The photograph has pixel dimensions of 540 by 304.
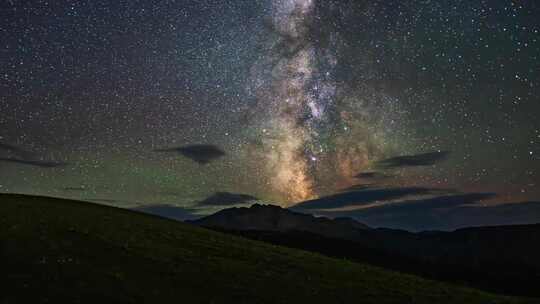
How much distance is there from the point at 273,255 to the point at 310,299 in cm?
1487

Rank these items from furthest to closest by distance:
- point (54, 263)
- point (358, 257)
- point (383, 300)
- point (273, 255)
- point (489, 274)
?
1. point (489, 274)
2. point (358, 257)
3. point (273, 255)
4. point (383, 300)
5. point (54, 263)

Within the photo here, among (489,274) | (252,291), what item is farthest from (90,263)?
(489,274)

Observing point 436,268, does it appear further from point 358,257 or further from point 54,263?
point 54,263

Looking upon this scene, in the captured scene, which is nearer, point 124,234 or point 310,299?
point 310,299

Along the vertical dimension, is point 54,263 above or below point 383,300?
above

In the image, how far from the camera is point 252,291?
86.2 feet

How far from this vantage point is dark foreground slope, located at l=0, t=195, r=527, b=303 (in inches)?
907

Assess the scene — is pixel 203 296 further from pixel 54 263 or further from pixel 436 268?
pixel 436 268

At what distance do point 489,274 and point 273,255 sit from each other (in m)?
169

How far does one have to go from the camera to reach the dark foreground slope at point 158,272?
2305cm

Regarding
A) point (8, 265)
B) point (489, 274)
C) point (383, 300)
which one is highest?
point (8, 265)

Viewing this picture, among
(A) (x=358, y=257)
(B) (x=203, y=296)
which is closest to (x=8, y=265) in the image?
(B) (x=203, y=296)

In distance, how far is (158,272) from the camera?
27.5 metres

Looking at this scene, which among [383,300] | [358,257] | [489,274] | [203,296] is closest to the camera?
[203,296]
